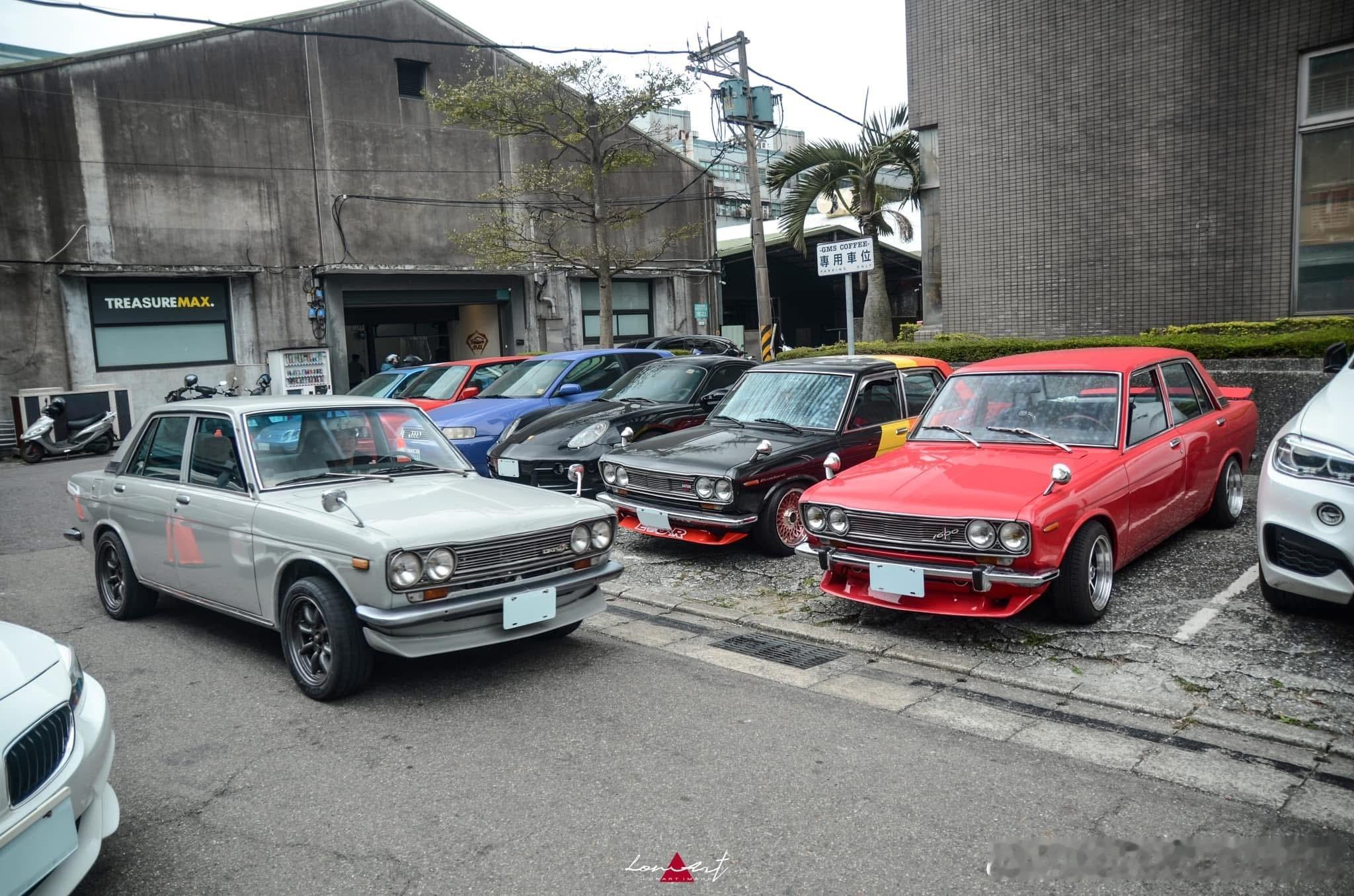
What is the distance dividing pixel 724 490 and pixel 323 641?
3.13m

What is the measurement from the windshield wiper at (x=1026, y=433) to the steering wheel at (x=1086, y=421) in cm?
17

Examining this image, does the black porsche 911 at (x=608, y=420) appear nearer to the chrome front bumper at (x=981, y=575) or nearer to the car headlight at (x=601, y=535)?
the car headlight at (x=601, y=535)

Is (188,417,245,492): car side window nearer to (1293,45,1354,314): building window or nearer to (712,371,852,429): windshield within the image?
(712,371,852,429): windshield

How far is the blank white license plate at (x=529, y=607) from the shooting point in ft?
15.3

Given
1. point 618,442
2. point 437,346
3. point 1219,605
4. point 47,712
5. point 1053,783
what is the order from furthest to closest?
point 437,346 → point 618,442 → point 1219,605 → point 1053,783 → point 47,712

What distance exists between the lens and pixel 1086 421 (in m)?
6.02

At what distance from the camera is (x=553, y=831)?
3.36 meters

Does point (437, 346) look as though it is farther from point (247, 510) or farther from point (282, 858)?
point (282, 858)

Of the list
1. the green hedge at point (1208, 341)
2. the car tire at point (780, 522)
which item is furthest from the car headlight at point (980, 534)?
the green hedge at point (1208, 341)

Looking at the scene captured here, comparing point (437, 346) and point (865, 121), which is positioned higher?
point (865, 121)

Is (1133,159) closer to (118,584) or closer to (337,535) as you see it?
(337,535)

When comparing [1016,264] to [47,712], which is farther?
[1016,264]

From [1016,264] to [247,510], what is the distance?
10658mm

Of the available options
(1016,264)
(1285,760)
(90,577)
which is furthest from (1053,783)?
(1016,264)
